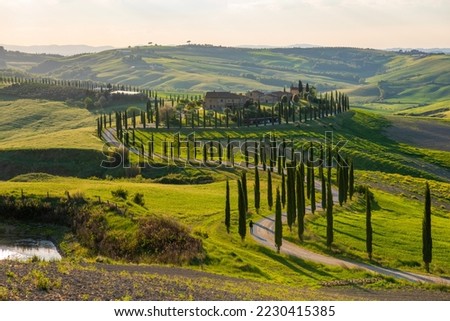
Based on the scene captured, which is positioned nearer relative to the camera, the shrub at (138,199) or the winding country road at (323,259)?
the winding country road at (323,259)

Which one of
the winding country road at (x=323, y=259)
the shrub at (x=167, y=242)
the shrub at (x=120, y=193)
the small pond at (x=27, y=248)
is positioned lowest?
the small pond at (x=27, y=248)

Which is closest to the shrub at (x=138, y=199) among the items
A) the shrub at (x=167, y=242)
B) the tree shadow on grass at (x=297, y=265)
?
the shrub at (x=167, y=242)

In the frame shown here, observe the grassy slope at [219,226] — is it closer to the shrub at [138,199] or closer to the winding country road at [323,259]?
the shrub at [138,199]

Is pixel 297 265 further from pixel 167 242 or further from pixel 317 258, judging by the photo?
pixel 167 242

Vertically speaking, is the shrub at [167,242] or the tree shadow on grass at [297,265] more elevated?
the shrub at [167,242]

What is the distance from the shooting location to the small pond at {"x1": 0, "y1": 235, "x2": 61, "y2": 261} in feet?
226

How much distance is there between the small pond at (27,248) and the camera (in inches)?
2714

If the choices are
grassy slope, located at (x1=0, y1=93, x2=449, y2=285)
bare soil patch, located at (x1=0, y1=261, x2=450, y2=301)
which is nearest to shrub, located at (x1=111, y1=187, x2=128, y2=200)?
grassy slope, located at (x1=0, y1=93, x2=449, y2=285)

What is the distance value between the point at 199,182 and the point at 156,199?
29029 mm

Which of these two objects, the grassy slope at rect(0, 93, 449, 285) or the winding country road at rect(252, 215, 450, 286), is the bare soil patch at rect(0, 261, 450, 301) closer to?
the grassy slope at rect(0, 93, 449, 285)

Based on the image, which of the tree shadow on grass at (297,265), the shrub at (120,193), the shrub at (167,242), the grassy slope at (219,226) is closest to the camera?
the grassy slope at (219,226)

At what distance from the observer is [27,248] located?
72875 mm

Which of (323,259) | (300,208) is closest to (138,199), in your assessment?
(300,208)
